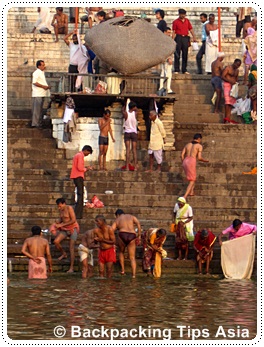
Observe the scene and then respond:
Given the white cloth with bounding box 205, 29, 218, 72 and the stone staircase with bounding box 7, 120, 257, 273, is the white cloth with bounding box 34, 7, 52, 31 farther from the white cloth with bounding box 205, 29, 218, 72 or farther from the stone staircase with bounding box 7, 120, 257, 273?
the stone staircase with bounding box 7, 120, 257, 273

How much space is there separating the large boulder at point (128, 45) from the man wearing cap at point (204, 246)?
5.32m

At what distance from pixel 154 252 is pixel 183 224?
2.95ft

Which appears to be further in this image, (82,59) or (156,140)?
(82,59)

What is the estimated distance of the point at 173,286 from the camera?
16812mm

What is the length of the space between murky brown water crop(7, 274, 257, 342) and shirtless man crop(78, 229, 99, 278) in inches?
7.4

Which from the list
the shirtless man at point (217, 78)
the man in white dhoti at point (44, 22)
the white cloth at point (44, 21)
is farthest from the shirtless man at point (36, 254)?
the white cloth at point (44, 21)

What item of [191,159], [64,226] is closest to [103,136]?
[191,159]

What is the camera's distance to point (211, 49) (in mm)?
25203

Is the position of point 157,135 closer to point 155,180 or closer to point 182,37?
point 155,180

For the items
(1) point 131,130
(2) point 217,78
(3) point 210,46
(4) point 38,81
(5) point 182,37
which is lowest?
(1) point 131,130

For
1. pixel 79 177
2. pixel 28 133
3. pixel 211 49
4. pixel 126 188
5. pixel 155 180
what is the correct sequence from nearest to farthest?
pixel 79 177 → pixel 126 188 → pixel 155 180 → pixel 28 133 → pixel 211 49

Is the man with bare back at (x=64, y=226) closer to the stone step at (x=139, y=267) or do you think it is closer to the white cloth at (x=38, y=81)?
the stone step at (x=139, y=267)
